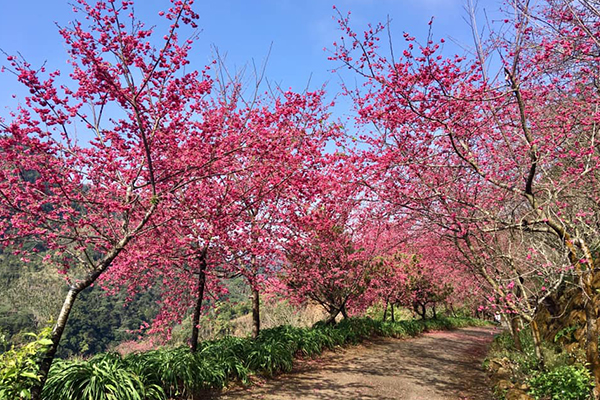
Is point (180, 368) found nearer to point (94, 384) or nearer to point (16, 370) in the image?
point (94, 384)

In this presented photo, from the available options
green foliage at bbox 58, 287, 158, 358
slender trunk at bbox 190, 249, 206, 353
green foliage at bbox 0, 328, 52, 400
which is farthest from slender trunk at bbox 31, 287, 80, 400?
green foliage at bbox 58, 287, 158, 358

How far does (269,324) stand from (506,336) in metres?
11.6

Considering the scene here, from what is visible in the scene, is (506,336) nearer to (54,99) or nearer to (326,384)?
(326,384)

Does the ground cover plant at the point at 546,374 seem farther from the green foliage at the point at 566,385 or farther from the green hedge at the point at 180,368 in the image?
the green hedge at the point at 180,368

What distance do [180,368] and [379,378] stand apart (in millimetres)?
4865

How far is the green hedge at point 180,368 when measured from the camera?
193 inches

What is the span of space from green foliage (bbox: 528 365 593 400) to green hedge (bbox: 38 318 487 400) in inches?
201

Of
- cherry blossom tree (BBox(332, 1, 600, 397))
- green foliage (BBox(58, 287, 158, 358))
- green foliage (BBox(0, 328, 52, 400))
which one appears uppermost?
cherry blossom tree (BBox(332, 1, 600, 397))

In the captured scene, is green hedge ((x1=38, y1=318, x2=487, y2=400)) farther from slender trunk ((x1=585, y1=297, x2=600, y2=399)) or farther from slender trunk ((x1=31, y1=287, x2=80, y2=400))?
slender trunk ((x1=585, y1=297, x2=600, y2=399))

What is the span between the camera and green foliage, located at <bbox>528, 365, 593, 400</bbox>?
5.37 m

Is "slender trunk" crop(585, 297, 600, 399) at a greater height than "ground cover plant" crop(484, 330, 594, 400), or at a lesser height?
greater

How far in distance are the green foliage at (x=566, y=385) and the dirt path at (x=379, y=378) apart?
1.70m

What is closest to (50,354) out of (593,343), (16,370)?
(16,370)

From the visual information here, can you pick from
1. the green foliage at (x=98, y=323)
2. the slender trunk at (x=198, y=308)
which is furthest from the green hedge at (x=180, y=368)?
the green foliage at (x=98, y=323)
